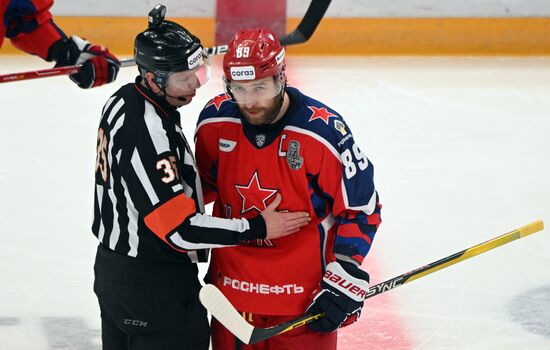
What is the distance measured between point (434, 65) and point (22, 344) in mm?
3899

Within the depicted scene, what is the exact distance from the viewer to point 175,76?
2.18 m

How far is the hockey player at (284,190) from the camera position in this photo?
2137mm

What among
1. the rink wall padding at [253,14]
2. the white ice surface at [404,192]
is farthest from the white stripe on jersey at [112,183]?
the rink wall padding at [253,14]

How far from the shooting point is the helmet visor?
211 cm

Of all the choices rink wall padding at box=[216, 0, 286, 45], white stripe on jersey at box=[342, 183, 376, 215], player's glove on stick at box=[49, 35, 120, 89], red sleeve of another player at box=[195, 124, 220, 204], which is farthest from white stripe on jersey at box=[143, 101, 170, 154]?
rink wall padding at box=[216, 0, 286, 45]

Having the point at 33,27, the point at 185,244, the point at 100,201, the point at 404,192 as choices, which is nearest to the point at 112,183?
the point at 100,201

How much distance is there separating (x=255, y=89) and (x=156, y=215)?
0.34 m

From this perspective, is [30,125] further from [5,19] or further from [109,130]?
[109,130]

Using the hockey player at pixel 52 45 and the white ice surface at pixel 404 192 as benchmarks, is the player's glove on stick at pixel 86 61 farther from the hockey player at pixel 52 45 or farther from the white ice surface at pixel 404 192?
the white ice surface at pixel 404 192

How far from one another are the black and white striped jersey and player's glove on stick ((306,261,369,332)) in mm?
182

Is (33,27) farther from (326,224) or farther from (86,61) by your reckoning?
(326,224)

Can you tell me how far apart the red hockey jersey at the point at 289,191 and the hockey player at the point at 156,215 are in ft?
0.20

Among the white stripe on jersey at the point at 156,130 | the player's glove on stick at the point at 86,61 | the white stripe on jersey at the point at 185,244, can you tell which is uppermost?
the white stripe on jersey at the point at 156,130

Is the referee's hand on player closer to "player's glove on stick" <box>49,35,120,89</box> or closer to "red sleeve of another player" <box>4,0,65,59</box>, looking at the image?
"player's glove on stick" <box>49,35,120,89</box>
